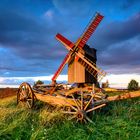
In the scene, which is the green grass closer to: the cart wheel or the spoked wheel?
the spoked wheel

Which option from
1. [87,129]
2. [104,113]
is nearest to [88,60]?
[104,113]

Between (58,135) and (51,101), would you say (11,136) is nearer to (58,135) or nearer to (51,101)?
(58,135)

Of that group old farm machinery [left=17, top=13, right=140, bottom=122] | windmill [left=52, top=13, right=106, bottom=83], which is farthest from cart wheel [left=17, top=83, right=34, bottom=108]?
windmill [left=52, top=13, right=106, bottom=83]

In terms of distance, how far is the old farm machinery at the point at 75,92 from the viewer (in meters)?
12.2

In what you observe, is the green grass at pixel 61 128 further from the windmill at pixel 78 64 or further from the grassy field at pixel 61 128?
the windmill at pixel 78 64

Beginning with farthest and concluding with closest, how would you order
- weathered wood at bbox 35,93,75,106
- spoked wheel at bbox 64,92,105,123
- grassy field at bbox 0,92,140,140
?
weathered wood at bbox 35,93,75,106 → spoked wheel at bbox 64,92,105,123 → grassy field at bbox 0,92,140,140

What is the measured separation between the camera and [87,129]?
10.5 m

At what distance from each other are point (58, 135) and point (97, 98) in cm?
473

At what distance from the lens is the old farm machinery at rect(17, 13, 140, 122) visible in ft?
40.0

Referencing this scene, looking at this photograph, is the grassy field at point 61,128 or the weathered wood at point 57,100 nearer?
the grassy field at point 61,128

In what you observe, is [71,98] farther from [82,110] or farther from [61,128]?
[61,128]

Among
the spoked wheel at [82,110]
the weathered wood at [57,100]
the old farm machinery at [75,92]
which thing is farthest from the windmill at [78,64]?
the spoked wheel at [82,110]

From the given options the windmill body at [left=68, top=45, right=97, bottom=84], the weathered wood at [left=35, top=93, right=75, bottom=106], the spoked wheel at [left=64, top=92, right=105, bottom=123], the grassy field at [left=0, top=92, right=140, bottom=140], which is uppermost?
the windmill body at [left=68, top=45, right=97, bottom=84]

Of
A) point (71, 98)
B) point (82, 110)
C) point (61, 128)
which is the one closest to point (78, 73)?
point (71, 98)
